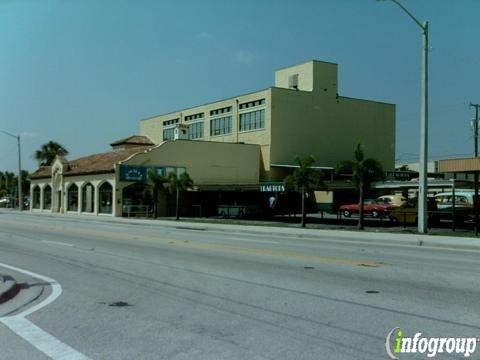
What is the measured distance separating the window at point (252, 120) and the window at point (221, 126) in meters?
2.57

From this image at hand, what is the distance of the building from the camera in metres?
51.1

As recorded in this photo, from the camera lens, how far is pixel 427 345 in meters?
6.54

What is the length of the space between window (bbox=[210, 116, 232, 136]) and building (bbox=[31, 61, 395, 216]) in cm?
12

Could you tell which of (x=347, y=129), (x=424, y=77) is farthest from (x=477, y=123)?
(x=424, y=77)

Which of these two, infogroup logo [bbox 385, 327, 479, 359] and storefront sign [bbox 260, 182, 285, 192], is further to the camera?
storefront sign [bbox 260, 182, 285, 192]

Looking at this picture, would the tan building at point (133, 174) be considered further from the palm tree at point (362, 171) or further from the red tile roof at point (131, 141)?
the palm tree at point (362, 171)

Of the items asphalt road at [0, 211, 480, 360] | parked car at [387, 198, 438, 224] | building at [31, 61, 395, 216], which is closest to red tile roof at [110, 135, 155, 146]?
building at [31, 61, 395, 216]

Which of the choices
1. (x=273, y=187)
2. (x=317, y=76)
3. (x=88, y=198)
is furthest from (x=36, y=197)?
(x=273, y=187)

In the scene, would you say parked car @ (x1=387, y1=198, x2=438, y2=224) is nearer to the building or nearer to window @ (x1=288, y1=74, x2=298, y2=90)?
the building

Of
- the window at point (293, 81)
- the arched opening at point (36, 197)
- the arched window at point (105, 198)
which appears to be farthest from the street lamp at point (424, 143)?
the arched opening at point (36, 197)

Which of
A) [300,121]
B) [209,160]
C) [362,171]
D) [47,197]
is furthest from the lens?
[47,197]

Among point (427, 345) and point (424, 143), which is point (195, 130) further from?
point (427, 345)

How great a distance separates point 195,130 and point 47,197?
19.3 metres

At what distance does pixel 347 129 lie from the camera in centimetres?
6719
